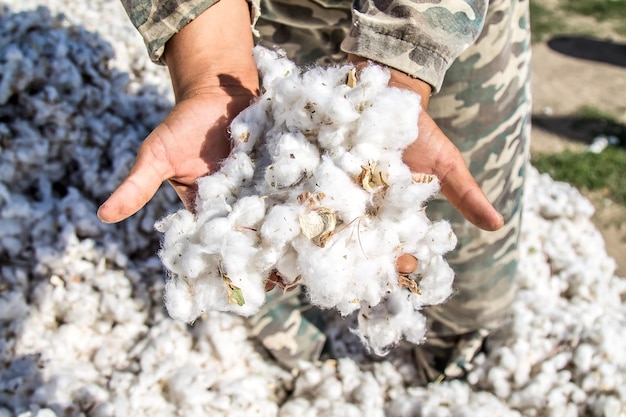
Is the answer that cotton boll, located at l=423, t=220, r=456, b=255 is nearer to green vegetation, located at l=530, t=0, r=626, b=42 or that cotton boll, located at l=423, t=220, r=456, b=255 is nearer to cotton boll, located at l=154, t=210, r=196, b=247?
cotton boll, located at l=154, t=210, r=196, b=247

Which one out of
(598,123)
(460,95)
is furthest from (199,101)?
(598,123)

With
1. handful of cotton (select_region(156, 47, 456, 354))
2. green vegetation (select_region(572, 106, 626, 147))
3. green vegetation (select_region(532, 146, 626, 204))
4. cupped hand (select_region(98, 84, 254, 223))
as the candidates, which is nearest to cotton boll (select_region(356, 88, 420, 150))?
handful of cotton (select_region(156, 47, 456, 354))

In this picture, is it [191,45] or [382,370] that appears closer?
[191,45]

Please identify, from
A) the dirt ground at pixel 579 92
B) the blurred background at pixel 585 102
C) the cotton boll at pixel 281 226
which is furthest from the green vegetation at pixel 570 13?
the cotton boll at pixel 281 226

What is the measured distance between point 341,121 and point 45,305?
1.19m

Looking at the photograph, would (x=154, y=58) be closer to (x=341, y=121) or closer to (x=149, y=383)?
(x=341, y=121)

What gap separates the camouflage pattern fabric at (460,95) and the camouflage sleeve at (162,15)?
19 millimetres

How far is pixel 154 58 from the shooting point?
1.30m

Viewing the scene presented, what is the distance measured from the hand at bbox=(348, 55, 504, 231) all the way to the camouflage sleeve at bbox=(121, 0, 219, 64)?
1.43ft

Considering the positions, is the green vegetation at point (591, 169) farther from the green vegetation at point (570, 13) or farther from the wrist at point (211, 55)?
the wrist at point (211, 55)

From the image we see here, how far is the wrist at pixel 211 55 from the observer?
1245 mm

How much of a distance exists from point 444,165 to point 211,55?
55 cm

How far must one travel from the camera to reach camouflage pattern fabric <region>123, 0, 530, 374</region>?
1.19m

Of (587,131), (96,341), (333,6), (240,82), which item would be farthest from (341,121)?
(587,131)
